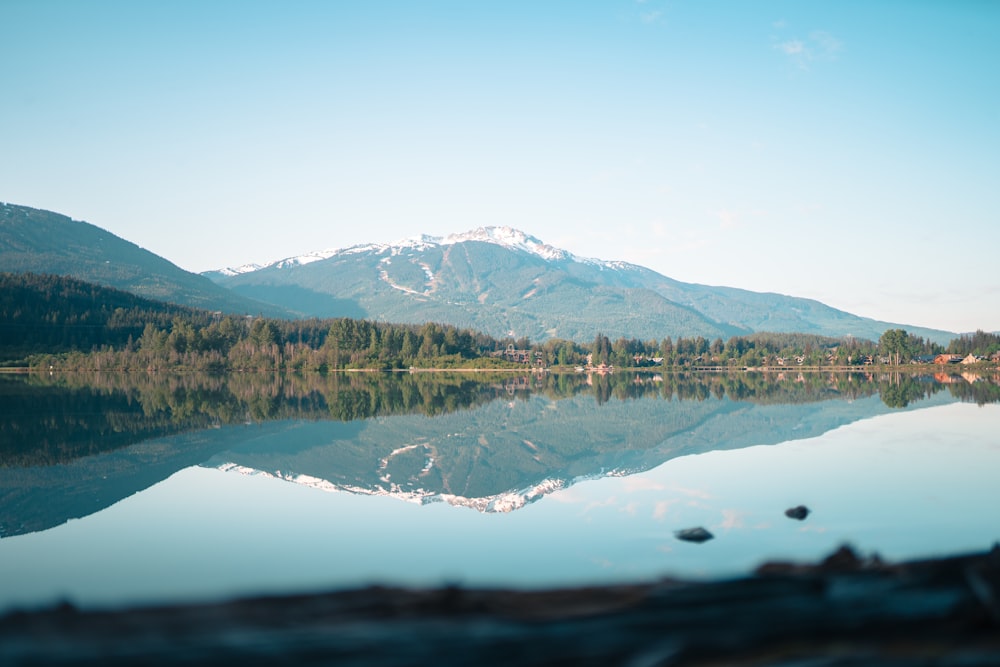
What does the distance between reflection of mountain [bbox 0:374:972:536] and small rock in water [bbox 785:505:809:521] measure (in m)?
5.88

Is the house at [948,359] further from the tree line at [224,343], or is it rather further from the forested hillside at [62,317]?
the forested hillside at [62,317]

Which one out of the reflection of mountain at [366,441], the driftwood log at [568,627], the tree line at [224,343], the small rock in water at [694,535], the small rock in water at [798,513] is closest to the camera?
the driftwood log at [568,627]

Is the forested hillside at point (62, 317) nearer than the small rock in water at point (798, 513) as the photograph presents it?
No

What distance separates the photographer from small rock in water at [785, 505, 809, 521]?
51.3 feet

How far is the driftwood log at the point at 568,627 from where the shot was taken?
22.1 ft

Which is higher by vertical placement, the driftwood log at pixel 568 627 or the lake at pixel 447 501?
the driftwood log at pixel 568 627

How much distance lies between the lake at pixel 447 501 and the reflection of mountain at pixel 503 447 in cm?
17

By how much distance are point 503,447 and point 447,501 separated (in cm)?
1128

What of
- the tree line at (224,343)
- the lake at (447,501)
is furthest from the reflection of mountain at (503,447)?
the tree line at (224,343)

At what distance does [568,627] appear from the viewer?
766 cm

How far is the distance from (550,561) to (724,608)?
4485 millimetres

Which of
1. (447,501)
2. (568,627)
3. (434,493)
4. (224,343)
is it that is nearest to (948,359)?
(224,343)

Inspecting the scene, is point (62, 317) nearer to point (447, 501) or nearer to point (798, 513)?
point (447, 501)

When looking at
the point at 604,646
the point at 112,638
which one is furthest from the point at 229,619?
the point at 604,646
